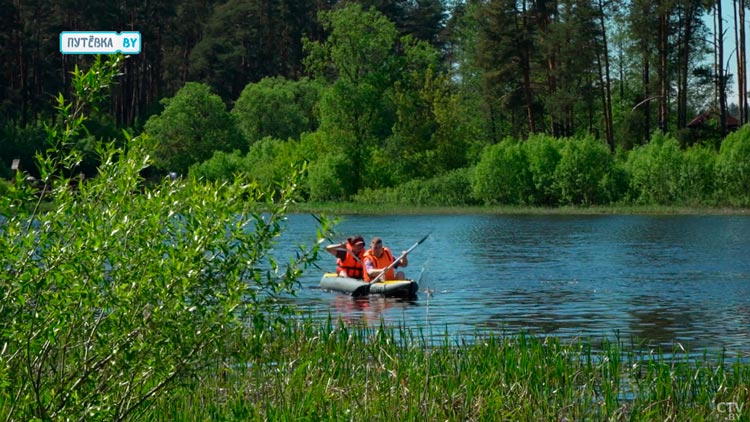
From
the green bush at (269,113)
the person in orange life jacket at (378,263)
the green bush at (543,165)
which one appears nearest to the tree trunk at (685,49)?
the green bush at (543,165)

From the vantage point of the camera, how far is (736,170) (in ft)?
180

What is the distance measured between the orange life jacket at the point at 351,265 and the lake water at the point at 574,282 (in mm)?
693

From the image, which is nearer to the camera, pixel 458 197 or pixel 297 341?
pixel 297 341

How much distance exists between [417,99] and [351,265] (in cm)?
4958

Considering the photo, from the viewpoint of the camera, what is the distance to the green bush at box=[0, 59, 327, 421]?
684 centimetres

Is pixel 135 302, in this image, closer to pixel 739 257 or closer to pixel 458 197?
pixel 739 257

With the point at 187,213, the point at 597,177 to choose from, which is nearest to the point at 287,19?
the point at 597,177

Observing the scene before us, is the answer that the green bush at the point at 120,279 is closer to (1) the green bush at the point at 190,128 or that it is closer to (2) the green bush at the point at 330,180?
(2) the green bush at the point at 330,180

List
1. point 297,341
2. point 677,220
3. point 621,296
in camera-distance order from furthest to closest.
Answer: point 677,220, point 621,296, point 297,341

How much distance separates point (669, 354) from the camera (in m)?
15.0

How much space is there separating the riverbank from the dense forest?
1.69 meters

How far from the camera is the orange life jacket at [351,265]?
24.8m

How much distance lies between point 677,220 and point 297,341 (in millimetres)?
39250

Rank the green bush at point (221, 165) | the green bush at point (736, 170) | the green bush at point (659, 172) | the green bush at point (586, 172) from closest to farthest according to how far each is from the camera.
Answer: the green bush at point (736, 170) → the green bush at point (659, 172) → the green bush at point (586, 172) → the green bush at point (221, 165)
